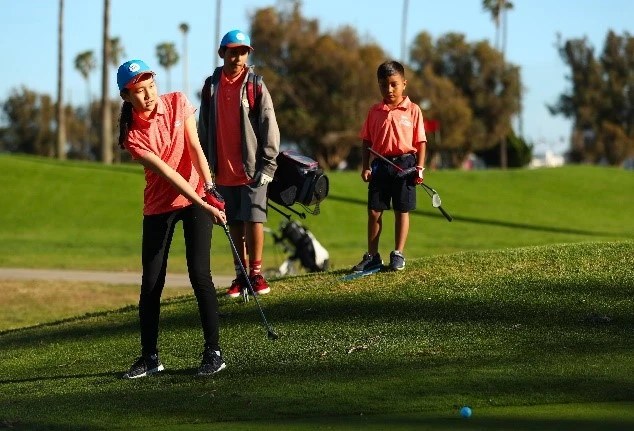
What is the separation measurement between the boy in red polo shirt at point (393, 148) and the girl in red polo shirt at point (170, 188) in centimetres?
315

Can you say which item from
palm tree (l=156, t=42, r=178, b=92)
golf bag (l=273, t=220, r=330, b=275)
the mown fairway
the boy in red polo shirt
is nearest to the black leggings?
the mown fairway

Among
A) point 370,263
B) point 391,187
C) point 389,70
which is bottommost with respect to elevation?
point 370,263

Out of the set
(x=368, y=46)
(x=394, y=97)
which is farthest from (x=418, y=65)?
(x=394, y=97)

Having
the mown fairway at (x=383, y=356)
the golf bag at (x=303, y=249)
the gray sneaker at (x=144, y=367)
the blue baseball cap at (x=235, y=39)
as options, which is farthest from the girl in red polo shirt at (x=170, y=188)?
the golf bag at (x=303, y=249)

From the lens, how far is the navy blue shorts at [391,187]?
11.3m

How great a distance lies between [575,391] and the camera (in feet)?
23.9

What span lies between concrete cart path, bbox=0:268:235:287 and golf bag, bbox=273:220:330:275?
1.02m

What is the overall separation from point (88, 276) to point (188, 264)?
13.6 meters

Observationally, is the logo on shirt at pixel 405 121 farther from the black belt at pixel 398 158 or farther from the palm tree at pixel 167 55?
the palm tree at pixel 167 55

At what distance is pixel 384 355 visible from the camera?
28.1 feet

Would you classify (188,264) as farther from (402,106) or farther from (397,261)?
(402,106)

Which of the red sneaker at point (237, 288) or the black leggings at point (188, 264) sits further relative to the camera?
the red sneaker at point (237, 288)

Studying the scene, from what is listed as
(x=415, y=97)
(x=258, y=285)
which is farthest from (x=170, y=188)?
(x=415, y=97)

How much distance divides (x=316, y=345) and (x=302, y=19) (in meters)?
70.6
